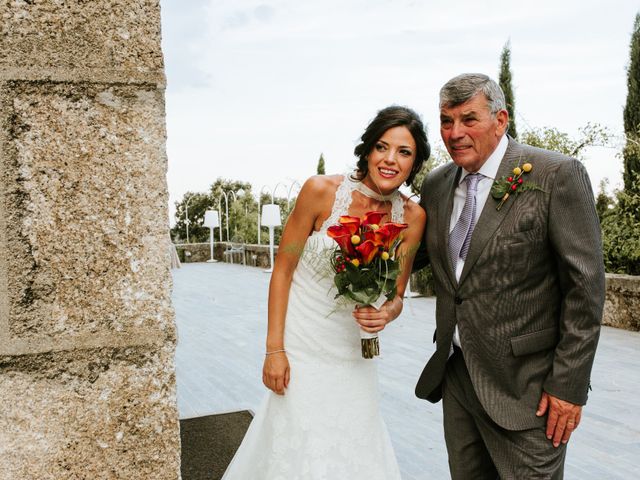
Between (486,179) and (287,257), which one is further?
(287,257)

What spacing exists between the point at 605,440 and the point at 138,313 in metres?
4.17

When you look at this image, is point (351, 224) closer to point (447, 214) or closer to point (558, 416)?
point (447, 214)

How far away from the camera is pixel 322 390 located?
2.60 m

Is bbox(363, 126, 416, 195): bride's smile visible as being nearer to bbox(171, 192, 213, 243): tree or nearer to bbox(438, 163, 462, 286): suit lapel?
bbox(438, 163, 462, 286): suit lapel

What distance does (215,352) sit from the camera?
765cm

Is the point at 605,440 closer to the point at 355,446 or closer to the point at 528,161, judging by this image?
the point at 355,446

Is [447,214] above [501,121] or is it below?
below

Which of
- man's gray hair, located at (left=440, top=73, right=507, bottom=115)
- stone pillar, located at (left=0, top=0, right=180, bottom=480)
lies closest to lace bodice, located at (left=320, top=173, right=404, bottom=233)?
man's gray hair, located at (left=440, top=73, right=507, bottom=115)

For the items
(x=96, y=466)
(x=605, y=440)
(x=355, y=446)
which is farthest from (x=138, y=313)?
(x=605, y=440)

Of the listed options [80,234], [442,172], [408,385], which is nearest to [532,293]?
[442,172]

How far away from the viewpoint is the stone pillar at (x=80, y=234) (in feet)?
4.01

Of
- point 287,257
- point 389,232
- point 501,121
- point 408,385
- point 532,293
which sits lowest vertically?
point 408,385

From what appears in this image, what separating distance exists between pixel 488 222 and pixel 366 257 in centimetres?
46

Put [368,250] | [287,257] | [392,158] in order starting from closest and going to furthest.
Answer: [368,250] → [392,158] → [287,257]
